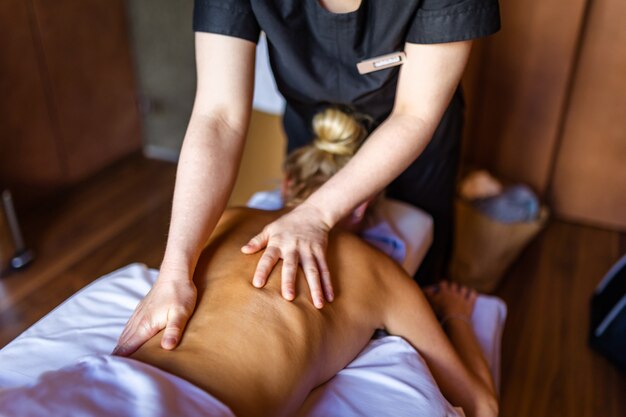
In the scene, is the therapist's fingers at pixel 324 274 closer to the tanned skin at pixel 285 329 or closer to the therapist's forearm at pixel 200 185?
the tanned skin at pixel 285 329

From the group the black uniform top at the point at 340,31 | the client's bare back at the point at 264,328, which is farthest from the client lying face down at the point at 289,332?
the black uniform top at the point at 340,31

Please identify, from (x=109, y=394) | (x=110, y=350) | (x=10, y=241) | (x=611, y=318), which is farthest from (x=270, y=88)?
(x=109, y=394)

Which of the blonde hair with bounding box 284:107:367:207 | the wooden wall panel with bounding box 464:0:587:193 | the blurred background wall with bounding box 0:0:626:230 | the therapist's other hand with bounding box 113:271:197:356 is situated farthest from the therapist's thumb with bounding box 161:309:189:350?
the wooden wall panel with bounding box 464:0:587:193

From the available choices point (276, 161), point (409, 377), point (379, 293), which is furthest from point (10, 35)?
point (409, 377)

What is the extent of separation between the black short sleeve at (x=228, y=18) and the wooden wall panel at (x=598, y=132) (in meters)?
1.58

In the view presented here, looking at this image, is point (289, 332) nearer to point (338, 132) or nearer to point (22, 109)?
point (338, 132)

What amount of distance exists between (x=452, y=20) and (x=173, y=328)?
0.74 m

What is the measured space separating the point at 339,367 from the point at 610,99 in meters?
1.80

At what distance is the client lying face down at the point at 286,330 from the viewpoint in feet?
2.66

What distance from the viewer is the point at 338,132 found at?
1.34 m

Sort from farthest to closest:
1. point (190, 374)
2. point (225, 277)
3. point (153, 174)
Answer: point (153, 174), point (225, 277), point (190, 374)

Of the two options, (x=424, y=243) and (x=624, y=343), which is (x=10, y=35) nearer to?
(x=424, y=243)

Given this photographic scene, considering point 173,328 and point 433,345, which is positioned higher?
point 173,328

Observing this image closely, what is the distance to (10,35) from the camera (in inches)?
86.7
